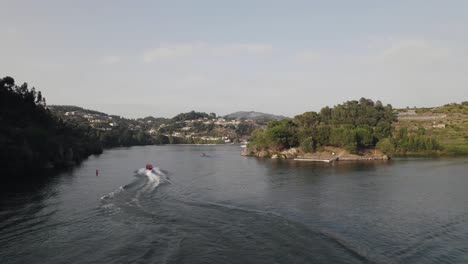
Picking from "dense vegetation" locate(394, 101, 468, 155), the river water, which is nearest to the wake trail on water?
the river water

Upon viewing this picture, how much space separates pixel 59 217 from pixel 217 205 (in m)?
11.4

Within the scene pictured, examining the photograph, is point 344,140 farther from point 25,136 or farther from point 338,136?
point 25,136

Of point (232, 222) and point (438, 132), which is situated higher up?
point (438, 132)

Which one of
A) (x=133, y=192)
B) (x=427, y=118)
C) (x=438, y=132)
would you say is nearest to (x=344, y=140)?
(x=438, y=132)

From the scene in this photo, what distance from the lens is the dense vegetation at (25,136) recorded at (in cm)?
4544

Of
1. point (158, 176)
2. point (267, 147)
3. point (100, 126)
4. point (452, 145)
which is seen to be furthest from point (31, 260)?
point (100, 126)

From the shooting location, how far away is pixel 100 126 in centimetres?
17025

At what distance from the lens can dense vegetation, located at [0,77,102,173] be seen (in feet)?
149

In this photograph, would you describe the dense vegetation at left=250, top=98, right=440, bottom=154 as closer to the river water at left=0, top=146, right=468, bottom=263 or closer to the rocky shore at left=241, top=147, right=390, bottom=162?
the rocky shore at left=241, top=147, right=390, bottom=162

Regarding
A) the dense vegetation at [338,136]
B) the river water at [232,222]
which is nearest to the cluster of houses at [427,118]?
the dense vegetation at [338,136]

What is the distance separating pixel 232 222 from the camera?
2320cm

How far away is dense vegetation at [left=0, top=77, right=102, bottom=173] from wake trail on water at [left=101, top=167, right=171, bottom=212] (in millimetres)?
15249

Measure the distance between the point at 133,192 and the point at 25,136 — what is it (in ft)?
93.0

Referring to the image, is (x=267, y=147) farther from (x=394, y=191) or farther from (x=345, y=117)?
(x=394, y=191)
